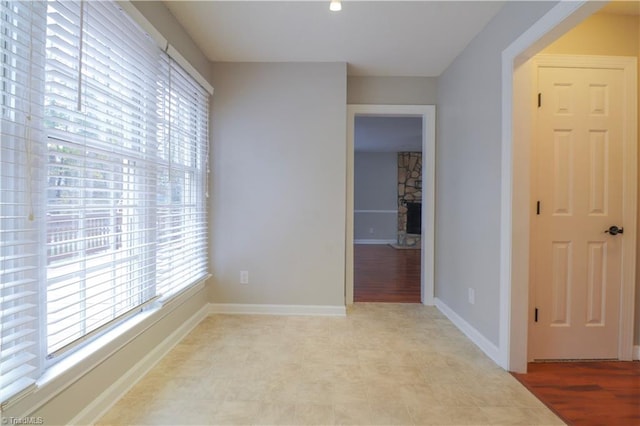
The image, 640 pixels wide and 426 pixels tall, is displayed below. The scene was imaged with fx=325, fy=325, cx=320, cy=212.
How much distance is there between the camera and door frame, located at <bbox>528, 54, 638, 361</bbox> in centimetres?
221

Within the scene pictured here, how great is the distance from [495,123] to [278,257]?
214cm

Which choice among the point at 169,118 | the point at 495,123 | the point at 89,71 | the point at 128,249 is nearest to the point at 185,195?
the point at 169,118

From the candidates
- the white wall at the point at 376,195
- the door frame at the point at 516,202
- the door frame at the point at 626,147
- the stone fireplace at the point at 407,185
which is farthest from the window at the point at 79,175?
the stone fireplace at the point at 407,185

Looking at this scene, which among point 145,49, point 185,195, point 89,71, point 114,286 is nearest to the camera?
point 89,71

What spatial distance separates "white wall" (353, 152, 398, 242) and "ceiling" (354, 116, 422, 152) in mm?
387

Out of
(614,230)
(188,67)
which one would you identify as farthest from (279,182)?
(614,230)

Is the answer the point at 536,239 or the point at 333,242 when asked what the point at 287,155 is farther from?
the point at 536,239

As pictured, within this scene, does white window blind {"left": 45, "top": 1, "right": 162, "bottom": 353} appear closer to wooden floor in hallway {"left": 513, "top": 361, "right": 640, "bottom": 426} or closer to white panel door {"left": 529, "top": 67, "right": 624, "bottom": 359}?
wooden floor in hallway {"left": 513, "top": 361, "right": 640, "bottom": 426}

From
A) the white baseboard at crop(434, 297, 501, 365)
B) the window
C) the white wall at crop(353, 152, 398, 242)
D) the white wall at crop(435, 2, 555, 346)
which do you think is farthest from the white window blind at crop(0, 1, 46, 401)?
the white wall at crop(353, 152, 398, 242)

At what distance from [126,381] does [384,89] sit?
3.30 meters

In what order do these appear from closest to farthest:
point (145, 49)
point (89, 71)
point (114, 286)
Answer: point (89, 71), point (114, 286), point (145, 49)

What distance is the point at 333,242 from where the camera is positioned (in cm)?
314

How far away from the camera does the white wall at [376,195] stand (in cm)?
880

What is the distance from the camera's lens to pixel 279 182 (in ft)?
10.3
